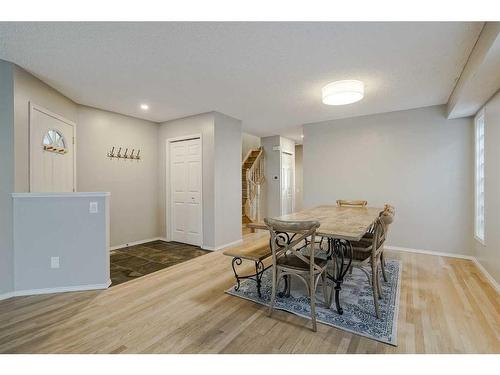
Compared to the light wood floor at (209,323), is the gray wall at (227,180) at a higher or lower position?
higher

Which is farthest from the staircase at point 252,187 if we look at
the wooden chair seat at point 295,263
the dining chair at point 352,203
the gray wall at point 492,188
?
the gray wall at point 492,188

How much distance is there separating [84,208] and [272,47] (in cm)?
260

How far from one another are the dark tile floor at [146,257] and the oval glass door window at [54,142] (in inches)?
69.5

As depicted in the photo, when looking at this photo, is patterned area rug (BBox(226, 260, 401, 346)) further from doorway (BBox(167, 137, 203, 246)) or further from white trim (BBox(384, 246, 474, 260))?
doorway (BBox(167, 137, 203, 246))

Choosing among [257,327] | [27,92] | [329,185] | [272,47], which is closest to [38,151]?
[27,92]

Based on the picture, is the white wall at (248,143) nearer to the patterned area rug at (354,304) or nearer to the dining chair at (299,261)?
the patterned area rug at (354,304)

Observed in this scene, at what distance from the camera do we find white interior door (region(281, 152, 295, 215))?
6.64 meters

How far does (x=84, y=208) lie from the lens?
8.80 ft

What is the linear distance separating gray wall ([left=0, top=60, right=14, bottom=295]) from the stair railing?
4.64 m

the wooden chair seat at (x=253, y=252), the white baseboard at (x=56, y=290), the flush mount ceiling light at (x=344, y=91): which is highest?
the flush mount ceiling light at (x=344, y=91)

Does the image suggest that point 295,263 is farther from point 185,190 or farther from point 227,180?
point 185,190

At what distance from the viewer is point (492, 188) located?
2840 millimetres

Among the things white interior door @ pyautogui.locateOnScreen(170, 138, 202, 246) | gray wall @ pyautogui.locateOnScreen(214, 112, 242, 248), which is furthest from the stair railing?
white interior door @ pyautogui.locateOnScreen(170, 138, 202, 246)

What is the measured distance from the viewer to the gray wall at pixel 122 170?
3995 millimetres
